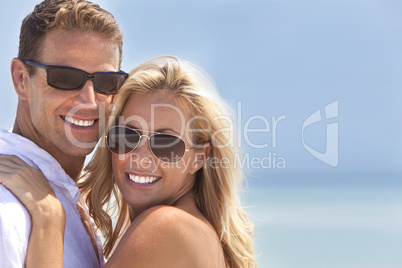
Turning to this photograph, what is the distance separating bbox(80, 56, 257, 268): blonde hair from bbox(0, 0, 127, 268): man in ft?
0.65

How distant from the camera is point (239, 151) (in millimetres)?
3545

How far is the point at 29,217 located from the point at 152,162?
2.96ft

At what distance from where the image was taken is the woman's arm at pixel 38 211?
8.60 feet

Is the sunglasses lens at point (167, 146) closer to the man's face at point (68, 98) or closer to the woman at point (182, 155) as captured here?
the woman at point (182, 155)

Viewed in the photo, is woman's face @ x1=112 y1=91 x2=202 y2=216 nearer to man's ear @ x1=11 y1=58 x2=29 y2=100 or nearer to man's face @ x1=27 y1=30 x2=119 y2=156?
man's face @ x1=27 y1=30 x2=119 y2=156

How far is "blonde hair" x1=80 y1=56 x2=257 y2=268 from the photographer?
10.8 feet

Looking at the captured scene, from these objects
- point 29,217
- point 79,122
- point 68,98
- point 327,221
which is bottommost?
point 327,221

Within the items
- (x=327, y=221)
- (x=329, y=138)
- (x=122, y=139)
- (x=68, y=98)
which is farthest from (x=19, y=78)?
(x=329, y=138)

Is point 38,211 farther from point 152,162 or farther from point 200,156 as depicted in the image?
point 200,156

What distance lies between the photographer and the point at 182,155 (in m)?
3.32

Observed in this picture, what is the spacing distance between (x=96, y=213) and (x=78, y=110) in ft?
3.15

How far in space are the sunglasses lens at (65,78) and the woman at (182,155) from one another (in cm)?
28

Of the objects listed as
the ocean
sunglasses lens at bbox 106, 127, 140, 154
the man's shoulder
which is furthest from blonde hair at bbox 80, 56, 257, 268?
the ocean

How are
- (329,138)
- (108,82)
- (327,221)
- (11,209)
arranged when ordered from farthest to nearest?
(329,138) < (327,221) < (108,82) < (11,209)
